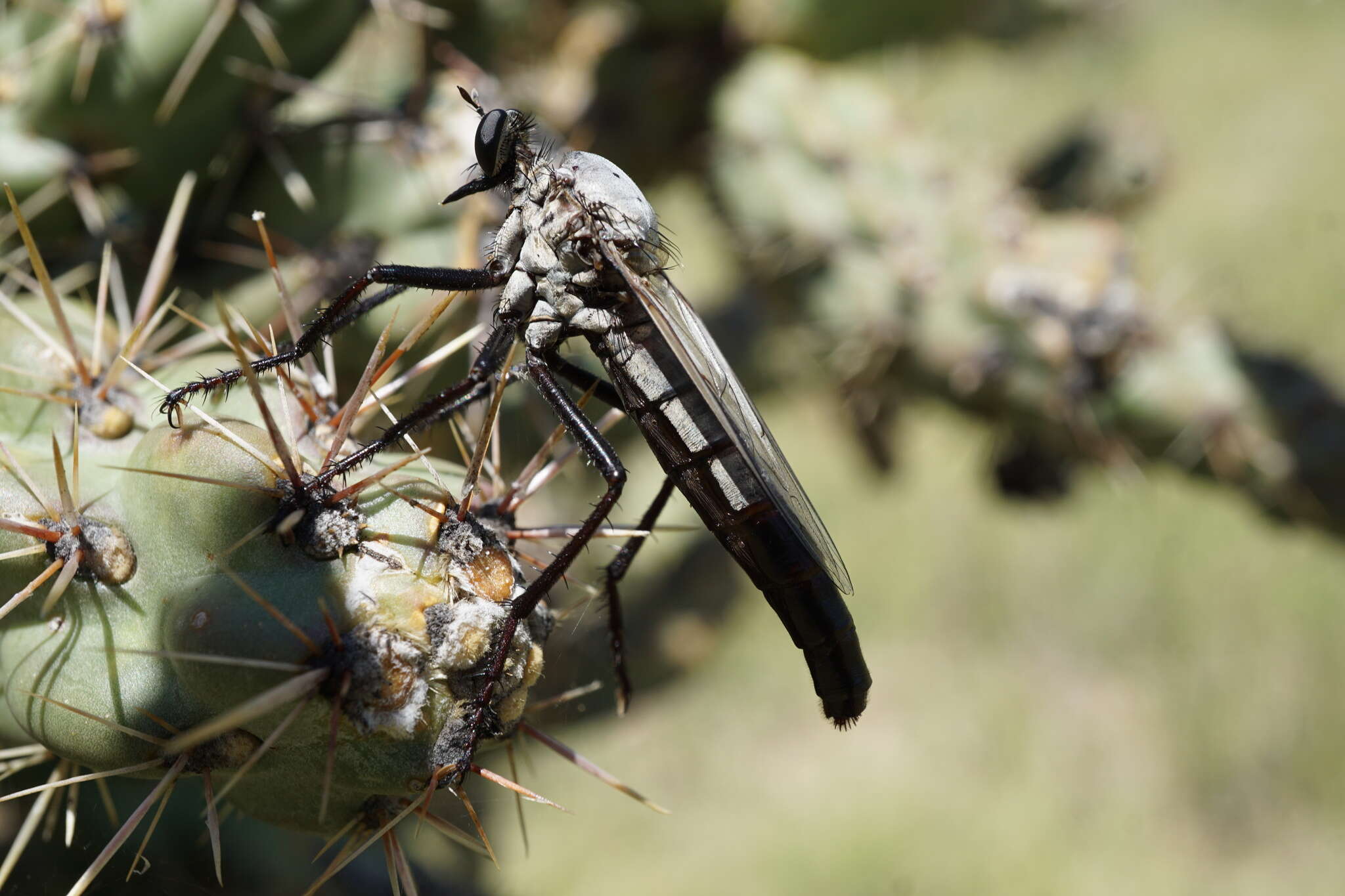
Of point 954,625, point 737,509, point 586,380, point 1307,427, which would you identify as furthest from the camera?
point 954,625

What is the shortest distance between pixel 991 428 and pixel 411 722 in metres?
2.08

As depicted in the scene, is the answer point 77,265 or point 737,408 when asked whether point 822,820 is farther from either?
point 77,265

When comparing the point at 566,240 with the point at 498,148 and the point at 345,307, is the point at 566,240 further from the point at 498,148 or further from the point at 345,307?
the point at 345,307

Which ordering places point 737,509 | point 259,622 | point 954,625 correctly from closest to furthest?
point 259,622, point 737,509, point 954,625

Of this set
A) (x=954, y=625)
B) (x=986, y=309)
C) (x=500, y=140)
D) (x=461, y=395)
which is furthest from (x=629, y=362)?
(x=954, y=625)

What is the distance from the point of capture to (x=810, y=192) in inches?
102

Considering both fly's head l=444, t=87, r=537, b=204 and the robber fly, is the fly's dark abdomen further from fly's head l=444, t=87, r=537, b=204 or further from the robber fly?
fly's head l=444, t=87, r=537, b=204

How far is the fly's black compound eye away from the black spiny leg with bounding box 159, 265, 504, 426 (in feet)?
0.46

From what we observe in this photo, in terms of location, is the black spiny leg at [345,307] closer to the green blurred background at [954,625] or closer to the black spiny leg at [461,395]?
the black spiny leg at [461,395]

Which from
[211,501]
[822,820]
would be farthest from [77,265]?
[822,820]

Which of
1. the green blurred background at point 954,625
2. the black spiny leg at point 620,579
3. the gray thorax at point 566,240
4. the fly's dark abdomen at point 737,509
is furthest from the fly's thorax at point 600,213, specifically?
the green blurred background at point 954,625

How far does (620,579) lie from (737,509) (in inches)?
10.8

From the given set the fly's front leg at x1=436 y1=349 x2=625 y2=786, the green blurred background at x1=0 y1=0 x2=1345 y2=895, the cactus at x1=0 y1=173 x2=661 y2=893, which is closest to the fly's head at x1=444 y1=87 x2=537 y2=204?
the fly's front leg at x1=436 y1=349 x2=625 y2=786

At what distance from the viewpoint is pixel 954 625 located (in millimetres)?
4590
